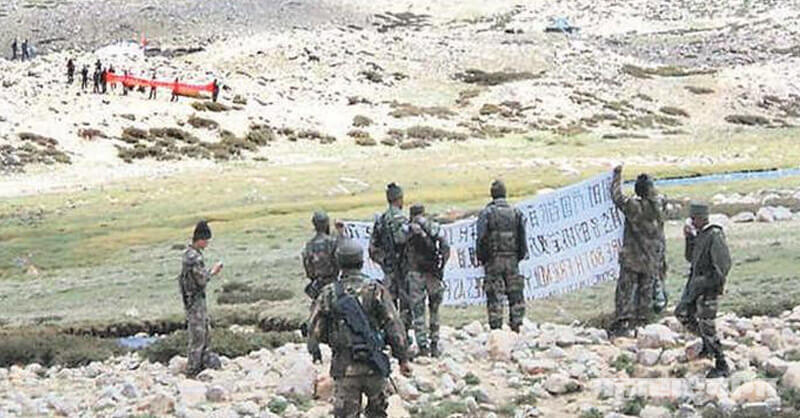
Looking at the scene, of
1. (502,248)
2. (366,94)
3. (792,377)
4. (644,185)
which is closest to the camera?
(792,377)

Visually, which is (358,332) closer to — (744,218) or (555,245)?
(555,245)

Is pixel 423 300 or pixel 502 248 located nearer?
pixel 423 300

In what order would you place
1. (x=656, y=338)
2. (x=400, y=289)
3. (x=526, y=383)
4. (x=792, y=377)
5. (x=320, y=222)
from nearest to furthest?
(x=792, y=377) < (x=526, y=383) < (x=656, y=338) < (x=320, y=222) < (x=400, y=289)

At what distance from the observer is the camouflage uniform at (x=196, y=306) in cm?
1797

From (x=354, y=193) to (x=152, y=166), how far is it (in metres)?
18.5

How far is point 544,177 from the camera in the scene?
2233 inches

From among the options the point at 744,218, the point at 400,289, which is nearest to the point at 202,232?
the point at 400,289

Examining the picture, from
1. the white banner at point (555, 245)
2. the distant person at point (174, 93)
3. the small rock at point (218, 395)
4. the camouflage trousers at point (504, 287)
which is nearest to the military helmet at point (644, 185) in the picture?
the camouflage trousers at point (504, 287)

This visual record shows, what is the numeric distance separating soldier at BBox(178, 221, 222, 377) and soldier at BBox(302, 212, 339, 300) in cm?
139

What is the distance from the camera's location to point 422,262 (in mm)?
17859

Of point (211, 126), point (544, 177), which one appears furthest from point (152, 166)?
point (544, 177)

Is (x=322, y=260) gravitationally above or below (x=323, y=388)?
above

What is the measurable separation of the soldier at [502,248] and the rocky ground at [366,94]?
44.0 m

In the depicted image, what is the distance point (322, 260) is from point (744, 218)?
21.9 m
